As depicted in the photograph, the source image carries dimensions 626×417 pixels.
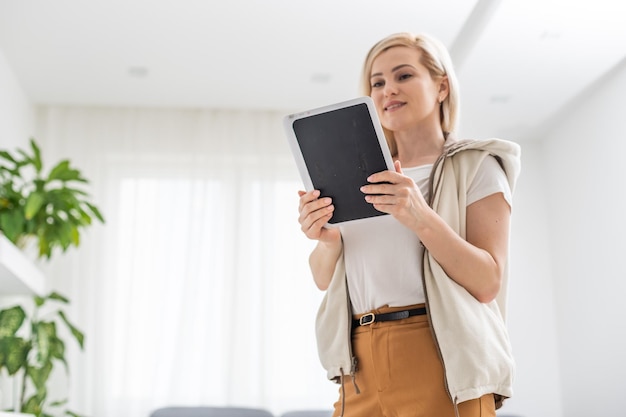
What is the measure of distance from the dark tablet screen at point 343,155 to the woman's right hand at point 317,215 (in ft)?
0.05

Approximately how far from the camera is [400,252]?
3.97 ft

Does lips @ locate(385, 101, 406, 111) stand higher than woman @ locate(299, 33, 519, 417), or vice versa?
lips @ locate(385, 101, 406, 111)

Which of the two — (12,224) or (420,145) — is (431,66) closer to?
(420,145)

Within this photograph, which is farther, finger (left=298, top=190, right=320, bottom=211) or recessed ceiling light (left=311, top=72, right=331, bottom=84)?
recessed ceiling light (left=311, top=72, right=331, bottom=84)

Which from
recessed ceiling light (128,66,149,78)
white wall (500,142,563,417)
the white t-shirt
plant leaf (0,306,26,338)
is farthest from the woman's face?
white wall (500,142,563,417)

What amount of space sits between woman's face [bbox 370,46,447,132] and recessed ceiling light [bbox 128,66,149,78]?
2.85 meters

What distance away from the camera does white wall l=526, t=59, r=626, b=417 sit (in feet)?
12.3

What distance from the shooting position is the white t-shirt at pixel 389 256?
1180 millimetres

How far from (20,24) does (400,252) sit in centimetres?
293

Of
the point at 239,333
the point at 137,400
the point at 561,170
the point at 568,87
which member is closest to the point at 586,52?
the point at 568,87

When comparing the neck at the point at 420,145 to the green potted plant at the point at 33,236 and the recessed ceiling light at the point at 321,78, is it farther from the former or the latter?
the recessed ceiling light at the point at 321,78

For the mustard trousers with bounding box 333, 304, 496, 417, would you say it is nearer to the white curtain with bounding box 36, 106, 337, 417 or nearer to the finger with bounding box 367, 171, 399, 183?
the finger with bounding box 367, 171, 399, 183

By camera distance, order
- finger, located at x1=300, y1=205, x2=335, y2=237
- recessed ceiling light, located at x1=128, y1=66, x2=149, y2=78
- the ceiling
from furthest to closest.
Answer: recessed ceiling light, located at x1=128, y1=66, x2=149, y2=78, the ceiling, finger, located at x1=300, y1=205, x2=335, y2=237

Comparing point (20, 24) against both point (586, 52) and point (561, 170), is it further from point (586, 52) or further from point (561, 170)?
point (561, 170)
